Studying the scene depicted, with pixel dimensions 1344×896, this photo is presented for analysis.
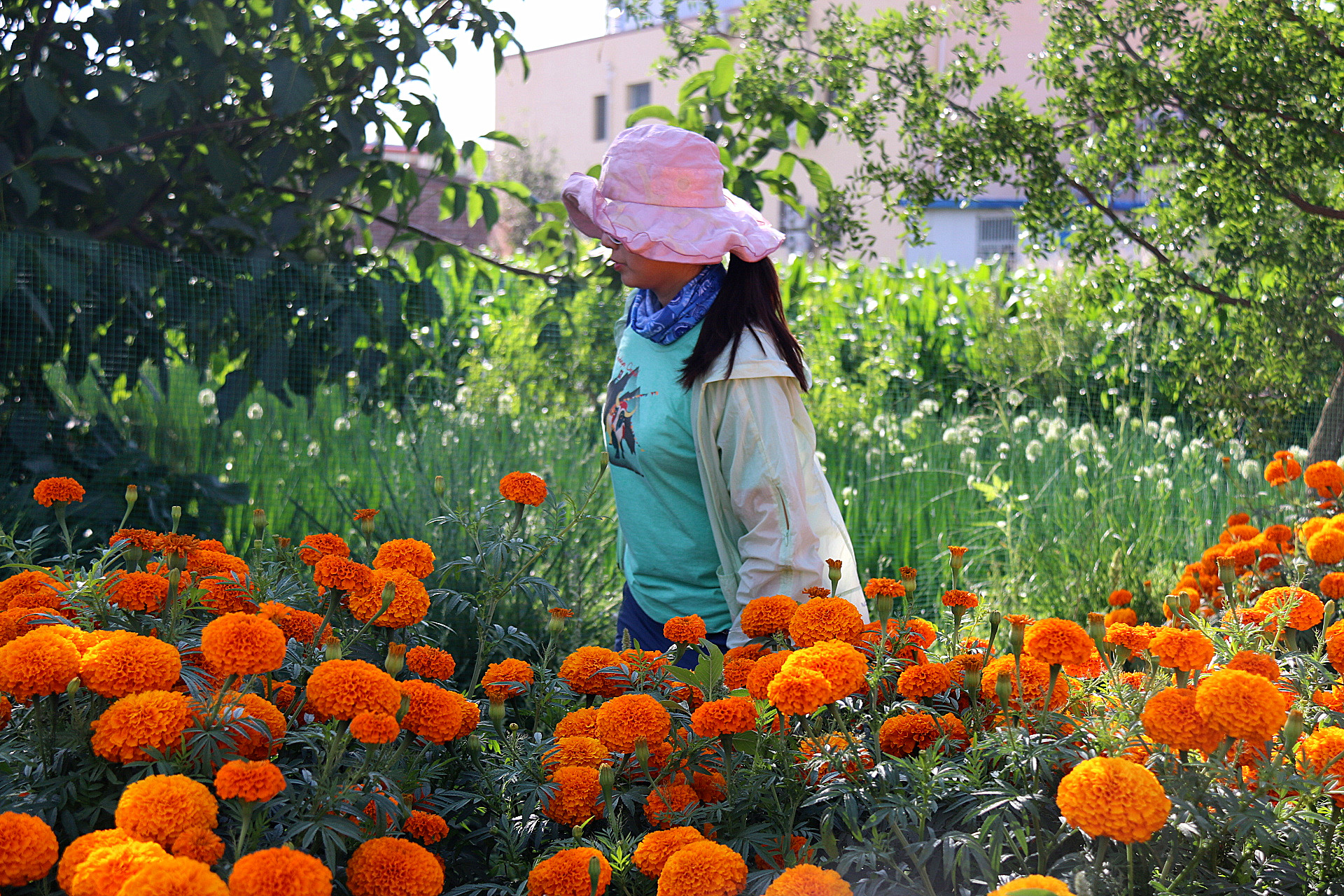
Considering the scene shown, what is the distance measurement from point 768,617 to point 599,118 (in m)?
32.3

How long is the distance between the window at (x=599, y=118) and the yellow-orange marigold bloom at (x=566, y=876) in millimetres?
32297

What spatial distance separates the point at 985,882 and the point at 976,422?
5246 mm

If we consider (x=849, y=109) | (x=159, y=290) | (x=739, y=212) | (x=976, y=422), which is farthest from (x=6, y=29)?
(x=976, y=422)

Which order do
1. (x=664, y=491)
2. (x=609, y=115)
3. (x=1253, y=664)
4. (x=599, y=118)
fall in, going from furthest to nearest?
1. (x=599, y=118)
2. (x=609, y=115)
3. (x=664, y=491)
4. (x=1253, y=664)

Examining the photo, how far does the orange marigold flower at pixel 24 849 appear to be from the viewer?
90cm

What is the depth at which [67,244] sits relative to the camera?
3354 millimetres

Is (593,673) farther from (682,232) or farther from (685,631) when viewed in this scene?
(682,232)

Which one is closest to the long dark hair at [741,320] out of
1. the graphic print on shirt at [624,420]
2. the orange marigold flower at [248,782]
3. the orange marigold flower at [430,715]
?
the graphic print on shirt at [624,420]

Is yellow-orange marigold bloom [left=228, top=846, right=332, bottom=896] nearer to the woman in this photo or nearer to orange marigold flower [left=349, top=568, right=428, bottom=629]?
orange marigold flower [left=349, top=568, right=428, bottom=629]

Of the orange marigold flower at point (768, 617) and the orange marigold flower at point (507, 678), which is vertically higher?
the orange marigold flower at point (768, 617)

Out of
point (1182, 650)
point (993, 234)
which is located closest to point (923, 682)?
point (1182, 650)

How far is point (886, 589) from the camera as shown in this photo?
4.83 ft

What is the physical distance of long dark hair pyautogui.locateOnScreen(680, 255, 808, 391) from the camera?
204cm

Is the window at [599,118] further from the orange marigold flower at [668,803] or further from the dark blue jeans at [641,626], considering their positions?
the orange marigold flower at [668,803]
